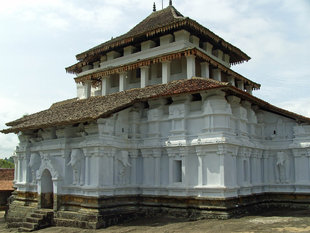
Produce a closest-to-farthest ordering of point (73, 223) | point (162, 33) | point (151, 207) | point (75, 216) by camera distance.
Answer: point (73, 223), point (75, 216), point (151, 207), point (162, 33)

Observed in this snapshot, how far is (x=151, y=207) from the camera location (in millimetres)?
16688

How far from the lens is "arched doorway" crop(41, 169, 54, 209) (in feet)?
59.7

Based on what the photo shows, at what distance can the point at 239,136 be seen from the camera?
→ 648 inches

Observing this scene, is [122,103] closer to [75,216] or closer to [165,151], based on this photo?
[165,151]

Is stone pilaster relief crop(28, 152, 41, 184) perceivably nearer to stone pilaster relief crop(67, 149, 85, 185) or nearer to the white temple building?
the white temple building

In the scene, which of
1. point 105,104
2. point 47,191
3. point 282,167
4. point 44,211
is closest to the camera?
point 44,211

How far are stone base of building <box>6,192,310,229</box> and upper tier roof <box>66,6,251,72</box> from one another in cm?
941

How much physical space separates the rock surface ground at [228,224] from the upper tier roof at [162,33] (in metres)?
10.4

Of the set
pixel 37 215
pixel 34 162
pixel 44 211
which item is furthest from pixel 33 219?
pixel 34 162

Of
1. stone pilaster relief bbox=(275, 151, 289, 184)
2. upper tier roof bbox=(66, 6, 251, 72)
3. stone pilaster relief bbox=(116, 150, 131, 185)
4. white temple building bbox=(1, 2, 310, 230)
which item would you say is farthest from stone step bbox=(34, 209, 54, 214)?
stone pilaster relief bbox=(275, 151, 289, 184)

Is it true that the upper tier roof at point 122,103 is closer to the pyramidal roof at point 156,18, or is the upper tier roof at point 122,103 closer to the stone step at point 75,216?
the stone step at point 75,216

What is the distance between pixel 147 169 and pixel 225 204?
427cm

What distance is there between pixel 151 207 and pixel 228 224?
14.1ft

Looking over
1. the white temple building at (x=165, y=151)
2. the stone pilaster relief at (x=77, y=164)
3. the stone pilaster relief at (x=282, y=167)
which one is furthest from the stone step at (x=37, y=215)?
the stone pilaster relief at (x=282, y=167)
